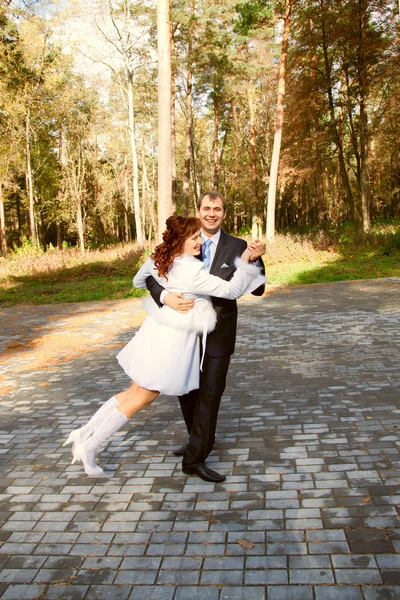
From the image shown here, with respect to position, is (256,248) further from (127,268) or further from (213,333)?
(127,268)

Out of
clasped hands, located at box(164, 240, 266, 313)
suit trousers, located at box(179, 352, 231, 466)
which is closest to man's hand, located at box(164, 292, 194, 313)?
clasped hands, located at box(164, 240, 266, 313)

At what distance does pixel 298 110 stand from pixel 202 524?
25.7m

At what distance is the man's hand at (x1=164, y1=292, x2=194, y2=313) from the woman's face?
31 centimetres

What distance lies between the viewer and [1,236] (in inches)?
1286

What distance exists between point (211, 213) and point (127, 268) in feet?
55.0

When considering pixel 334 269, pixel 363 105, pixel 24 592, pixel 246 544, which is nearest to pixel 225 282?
pixel 246 544

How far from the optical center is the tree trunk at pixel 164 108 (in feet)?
44.8

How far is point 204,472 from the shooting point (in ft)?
12.4

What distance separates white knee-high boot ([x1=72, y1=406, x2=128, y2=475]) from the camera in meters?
3.69

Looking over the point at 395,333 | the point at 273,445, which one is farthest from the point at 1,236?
the point at 273,445

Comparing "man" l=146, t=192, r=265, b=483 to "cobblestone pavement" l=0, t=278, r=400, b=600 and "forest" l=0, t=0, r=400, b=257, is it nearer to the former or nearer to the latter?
"cobblestone pavement" l=0, t=278, r=400, b=600

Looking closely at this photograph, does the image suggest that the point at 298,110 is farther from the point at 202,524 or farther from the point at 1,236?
the point at 202,524

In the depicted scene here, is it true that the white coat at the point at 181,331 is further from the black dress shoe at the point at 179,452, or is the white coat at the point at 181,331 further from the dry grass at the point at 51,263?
the dry grass at the point at 51,263

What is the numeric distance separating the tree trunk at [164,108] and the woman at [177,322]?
1005cm
